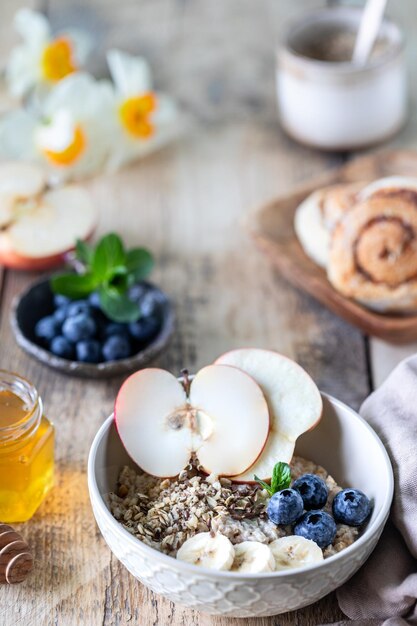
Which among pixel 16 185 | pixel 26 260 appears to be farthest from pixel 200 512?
pixel 16 185

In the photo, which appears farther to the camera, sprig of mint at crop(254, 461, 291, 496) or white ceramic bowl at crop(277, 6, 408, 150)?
white ceramic bowl at crop(277, 6, 408, 150)

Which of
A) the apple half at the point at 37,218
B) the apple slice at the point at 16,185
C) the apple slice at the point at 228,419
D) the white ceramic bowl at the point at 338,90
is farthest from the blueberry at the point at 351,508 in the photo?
the white ceramic bowl at the point at 338,90

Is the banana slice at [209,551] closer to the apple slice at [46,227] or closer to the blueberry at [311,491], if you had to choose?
the blueberry at [311,491]

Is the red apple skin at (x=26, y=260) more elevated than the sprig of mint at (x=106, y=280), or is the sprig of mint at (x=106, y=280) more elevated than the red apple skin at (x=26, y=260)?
the sprig of mint at (x=106, y=280)

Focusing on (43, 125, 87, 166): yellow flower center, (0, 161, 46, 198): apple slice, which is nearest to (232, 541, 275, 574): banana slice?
(0, 161, 46, 198): apple slice

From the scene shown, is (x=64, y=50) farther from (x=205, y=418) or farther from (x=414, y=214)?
(x=205, y=418)

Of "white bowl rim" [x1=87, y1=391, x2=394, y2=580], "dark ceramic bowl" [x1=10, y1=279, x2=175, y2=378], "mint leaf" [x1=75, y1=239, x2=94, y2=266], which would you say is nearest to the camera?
"white bowl rim" [x1=87, y1=391, x2=394, y2=580]

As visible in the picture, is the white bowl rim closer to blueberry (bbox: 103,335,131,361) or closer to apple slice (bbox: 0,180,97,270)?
blueberry (bbox: 103,335,131,361)

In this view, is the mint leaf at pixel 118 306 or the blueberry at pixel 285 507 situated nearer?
the blueberry at pixel 285 507

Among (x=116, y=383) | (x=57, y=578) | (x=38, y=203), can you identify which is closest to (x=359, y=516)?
(x=57, y=578)
